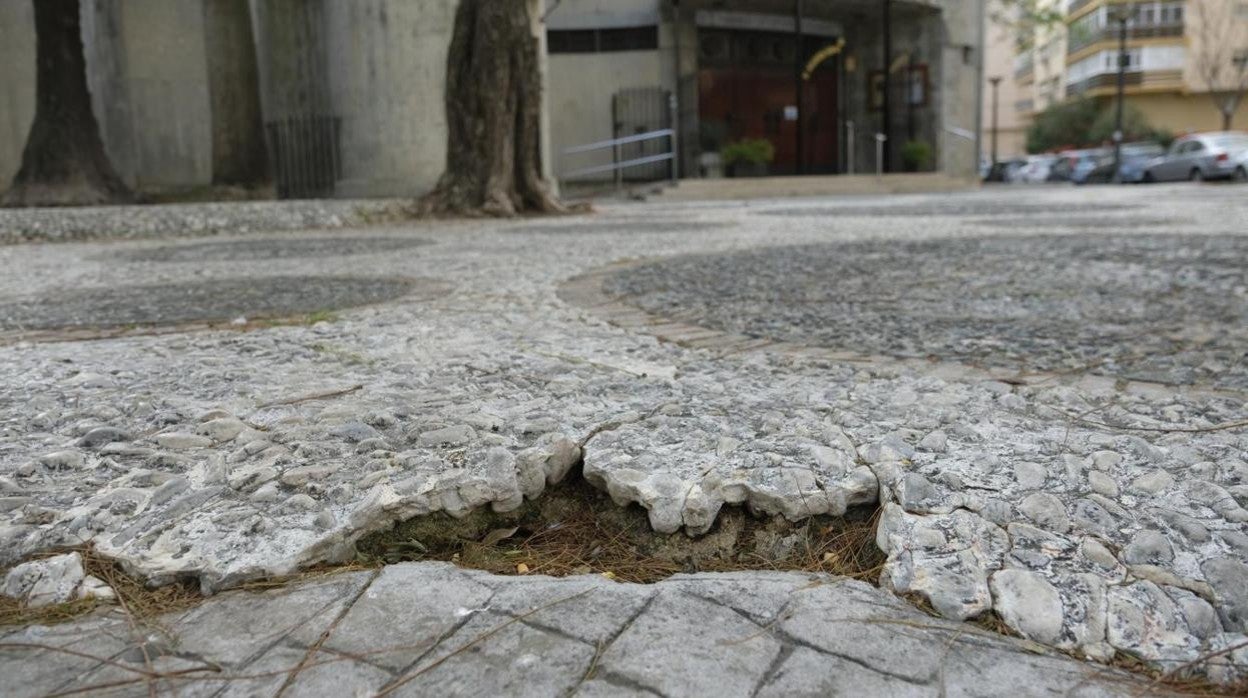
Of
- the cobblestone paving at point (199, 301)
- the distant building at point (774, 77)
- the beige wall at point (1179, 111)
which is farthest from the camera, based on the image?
the beige wall at point (1179, 111)

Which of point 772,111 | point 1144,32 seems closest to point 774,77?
point 772,111

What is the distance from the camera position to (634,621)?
4.34 feet

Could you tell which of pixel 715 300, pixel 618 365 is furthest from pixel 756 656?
pixel 715 300

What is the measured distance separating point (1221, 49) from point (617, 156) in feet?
119

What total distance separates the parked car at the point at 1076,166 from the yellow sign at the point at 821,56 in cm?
1242

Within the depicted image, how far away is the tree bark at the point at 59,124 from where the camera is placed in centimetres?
988

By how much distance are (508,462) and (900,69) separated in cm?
2252

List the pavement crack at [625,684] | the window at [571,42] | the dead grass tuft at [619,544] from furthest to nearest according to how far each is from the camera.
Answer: the window at [571,42]
the dead grass tuft at [619,544]
the pavement crack at [625,684]

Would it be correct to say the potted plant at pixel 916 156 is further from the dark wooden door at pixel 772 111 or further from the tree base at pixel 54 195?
the tree base at pixel 54 195

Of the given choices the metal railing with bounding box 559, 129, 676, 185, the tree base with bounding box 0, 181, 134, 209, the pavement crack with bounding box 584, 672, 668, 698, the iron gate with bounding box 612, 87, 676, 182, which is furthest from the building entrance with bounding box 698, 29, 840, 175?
the pavement crack with bounding box 584, 672, 668, 698

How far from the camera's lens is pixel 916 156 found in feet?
68.3

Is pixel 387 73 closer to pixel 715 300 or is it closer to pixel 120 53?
pixel 120 53

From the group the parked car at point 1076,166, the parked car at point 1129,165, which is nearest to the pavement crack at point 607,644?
the parked car at point 1129,165

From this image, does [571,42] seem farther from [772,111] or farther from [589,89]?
[772,111]
